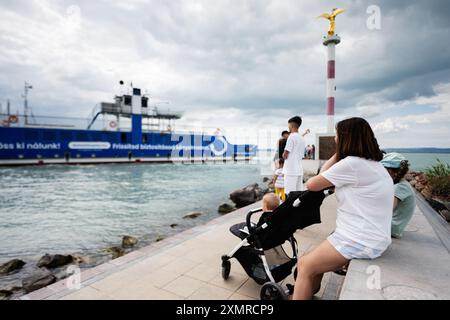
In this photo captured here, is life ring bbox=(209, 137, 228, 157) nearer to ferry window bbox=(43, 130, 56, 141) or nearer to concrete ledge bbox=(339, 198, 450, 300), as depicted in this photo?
ferry window bbox=(43, 130, 56, 141)

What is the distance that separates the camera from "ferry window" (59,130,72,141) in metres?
27.6

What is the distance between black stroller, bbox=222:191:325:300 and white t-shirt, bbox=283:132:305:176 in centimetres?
221

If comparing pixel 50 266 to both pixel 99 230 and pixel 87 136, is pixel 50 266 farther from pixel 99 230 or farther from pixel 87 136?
pixel 87 136

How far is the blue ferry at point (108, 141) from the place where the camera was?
25359 mm

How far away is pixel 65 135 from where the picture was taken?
27.8 metres

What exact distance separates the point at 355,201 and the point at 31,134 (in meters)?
33.0

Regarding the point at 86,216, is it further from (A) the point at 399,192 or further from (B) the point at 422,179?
(B) the point at 422,179

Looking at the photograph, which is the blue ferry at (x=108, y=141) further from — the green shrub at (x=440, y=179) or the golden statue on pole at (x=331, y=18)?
the green shrub at (x=440, y=179)

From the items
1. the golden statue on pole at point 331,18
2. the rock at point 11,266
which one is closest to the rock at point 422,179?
the rock at point 11,266

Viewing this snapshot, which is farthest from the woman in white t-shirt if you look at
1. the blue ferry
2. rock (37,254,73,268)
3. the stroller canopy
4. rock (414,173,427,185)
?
the blue ferry

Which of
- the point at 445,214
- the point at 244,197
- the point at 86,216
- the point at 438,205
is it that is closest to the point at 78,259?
the point at 86,216

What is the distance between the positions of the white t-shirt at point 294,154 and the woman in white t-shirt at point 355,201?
8.64ft

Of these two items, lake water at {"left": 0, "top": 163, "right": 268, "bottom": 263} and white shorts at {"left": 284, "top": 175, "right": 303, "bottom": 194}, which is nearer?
white shorts at {"left": 284, "top": 175, "right": 303, "bottom": 194}
